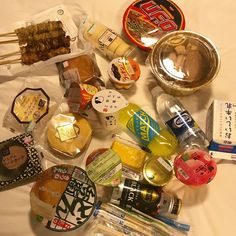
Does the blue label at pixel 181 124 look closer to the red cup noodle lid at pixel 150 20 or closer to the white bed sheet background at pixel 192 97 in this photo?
the white bed sheet background at pixel 192 97

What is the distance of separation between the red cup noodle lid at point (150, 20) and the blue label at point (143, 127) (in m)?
0.25

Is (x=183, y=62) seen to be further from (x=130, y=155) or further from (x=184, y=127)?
(x=130, y=155)

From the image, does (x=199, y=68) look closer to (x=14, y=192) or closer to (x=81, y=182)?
(x=81, y=182)

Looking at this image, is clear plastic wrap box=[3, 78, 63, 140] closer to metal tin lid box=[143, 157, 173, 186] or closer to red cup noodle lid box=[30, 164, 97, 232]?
red cup noodle lid box=[30, 164, 97, 232]

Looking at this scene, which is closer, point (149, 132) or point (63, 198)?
point (63, 198)

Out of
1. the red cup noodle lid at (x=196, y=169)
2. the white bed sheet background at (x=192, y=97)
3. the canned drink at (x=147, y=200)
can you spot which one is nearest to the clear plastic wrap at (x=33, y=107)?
the white bed sheet background at (x=192, y=97)

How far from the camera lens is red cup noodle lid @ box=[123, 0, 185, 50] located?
1249 millimetres

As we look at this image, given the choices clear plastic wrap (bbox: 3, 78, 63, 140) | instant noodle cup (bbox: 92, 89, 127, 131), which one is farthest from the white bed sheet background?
instant noodle cup (bbox: 92, 89, 127, 131)

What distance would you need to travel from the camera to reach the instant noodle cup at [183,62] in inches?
45.0

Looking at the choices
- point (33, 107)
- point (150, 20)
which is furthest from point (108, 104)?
point (150, 20)

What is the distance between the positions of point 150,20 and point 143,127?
0.40 meters

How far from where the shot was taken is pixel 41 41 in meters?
1.20

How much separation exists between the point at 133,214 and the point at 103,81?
430 mm

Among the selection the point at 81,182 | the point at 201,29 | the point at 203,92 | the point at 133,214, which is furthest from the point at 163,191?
the point at 201,29
